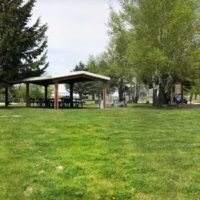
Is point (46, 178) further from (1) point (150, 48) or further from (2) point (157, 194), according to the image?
(1) point (150, 48)

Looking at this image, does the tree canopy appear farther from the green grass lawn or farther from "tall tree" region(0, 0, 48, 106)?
the green grass lawn

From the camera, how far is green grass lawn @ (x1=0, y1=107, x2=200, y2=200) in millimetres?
8008

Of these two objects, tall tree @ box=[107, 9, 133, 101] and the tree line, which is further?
tall tree @ box=[107, 9, 133, 101]

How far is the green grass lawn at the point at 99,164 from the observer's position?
8.01m

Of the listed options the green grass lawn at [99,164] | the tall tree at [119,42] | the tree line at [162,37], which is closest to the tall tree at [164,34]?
the tree line at [162,37]

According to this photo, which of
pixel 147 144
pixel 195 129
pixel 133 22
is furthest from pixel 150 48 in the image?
pixel 147 144

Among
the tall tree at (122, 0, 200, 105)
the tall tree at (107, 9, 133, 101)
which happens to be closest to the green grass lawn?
the tall tree at (122, 0, 200, 105)

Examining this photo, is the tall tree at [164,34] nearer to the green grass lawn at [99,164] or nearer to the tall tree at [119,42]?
the tall tree at [119,42]

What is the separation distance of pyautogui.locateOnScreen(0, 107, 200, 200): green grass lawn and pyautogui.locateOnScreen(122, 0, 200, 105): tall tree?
62.5 feet

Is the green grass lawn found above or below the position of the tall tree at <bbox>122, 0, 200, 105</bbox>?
below

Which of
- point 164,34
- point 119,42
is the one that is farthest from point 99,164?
point 119,42

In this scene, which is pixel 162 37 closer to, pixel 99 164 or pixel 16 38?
pixel 16 38

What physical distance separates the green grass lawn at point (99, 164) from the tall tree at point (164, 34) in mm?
19058

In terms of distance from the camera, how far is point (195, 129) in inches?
597
